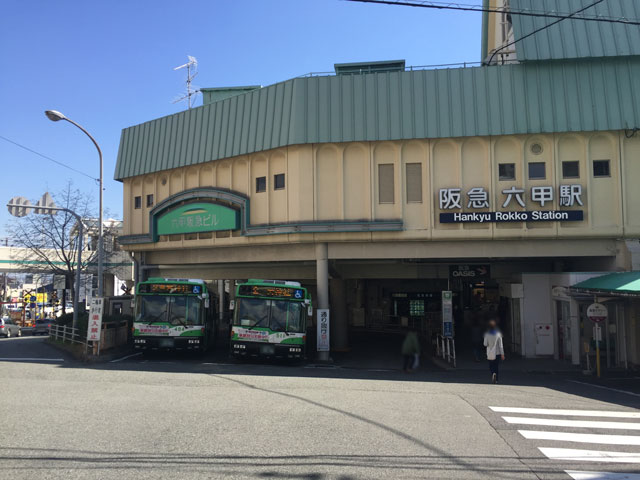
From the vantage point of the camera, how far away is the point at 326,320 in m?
21.8

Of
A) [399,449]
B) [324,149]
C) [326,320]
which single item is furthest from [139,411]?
[324,149]

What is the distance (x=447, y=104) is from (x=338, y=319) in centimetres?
1149

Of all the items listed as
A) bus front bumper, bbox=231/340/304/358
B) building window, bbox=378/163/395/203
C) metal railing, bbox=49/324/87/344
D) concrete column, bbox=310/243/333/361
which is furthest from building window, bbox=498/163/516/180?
metal railing, bbox=49/324/87/344

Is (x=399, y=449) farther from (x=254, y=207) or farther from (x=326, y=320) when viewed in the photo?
(x=254, y=207)

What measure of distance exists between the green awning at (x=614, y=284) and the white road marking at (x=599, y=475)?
873 cm

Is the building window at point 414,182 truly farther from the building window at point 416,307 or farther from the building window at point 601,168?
the building window at point 416,307

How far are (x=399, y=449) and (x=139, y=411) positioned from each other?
17.5ft

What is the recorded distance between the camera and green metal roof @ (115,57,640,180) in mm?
20703

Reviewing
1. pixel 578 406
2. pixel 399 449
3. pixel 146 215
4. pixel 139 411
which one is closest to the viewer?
pixel 399 449

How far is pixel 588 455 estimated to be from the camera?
791 centimetres

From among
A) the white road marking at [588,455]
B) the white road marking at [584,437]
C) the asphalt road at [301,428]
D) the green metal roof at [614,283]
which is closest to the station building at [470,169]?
the green metal roof at [614,283]

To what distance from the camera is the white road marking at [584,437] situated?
8.72 m

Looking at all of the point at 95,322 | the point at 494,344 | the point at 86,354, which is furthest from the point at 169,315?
the point at 494,344

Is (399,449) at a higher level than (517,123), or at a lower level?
lower
